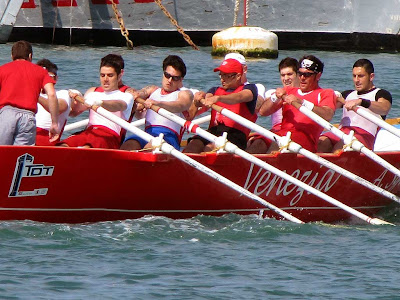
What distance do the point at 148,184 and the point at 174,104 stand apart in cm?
86

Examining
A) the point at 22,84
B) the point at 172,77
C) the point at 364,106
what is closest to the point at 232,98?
the point at 172,77

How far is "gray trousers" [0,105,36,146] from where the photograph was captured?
9125 mm

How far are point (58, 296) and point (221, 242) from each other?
2014 mm

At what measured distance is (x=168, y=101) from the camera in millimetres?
9945

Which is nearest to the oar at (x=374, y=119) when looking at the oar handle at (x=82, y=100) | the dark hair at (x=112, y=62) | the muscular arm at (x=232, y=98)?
the muscular arm at (x=232, y=98)

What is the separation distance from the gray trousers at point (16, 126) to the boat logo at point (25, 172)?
15.6 inches

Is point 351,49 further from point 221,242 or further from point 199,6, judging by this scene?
point 221,242


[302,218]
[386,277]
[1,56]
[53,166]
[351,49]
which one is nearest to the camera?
[386,277]

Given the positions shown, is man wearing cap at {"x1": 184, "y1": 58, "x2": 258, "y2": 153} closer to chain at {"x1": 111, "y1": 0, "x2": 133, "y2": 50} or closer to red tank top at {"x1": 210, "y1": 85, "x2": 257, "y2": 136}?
red tank top at {"x1": 210, "y1": 85, "x2": 257, "y2": 136}

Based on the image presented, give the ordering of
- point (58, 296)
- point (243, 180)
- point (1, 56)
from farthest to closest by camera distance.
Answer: point (1, 56) < point (243, 180) < point (58, 296)

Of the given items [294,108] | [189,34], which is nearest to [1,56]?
[189,34]

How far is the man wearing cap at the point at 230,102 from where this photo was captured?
9930 millimetres

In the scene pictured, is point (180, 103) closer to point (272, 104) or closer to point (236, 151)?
point (236, 151)

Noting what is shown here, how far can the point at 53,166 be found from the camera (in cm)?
894
